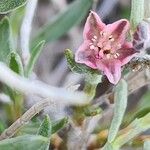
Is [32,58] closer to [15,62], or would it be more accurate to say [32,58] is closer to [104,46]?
[15,62]

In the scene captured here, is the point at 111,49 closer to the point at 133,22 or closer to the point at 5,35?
the point at 133,22

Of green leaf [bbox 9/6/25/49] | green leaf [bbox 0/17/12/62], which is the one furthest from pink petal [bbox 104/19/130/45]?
green leaf [bbox 9/6/25/49]


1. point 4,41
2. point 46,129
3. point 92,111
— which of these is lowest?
point 92,111

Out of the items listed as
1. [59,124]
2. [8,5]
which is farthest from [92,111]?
[8,5]

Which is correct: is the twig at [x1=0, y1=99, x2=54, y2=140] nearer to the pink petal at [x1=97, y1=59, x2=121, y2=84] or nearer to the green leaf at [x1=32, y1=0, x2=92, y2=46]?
the pink petal at [x1=97, y1=59, x2=121, y2=84]

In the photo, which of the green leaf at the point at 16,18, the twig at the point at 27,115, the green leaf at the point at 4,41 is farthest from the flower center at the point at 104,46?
the green leaf at the point at 16,18

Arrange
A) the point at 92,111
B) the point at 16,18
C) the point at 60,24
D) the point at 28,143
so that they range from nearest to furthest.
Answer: the point at 28,143, the point at 92,111, the point at 16,18, the point at 60,24

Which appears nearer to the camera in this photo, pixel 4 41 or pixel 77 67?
pixel 77 67
